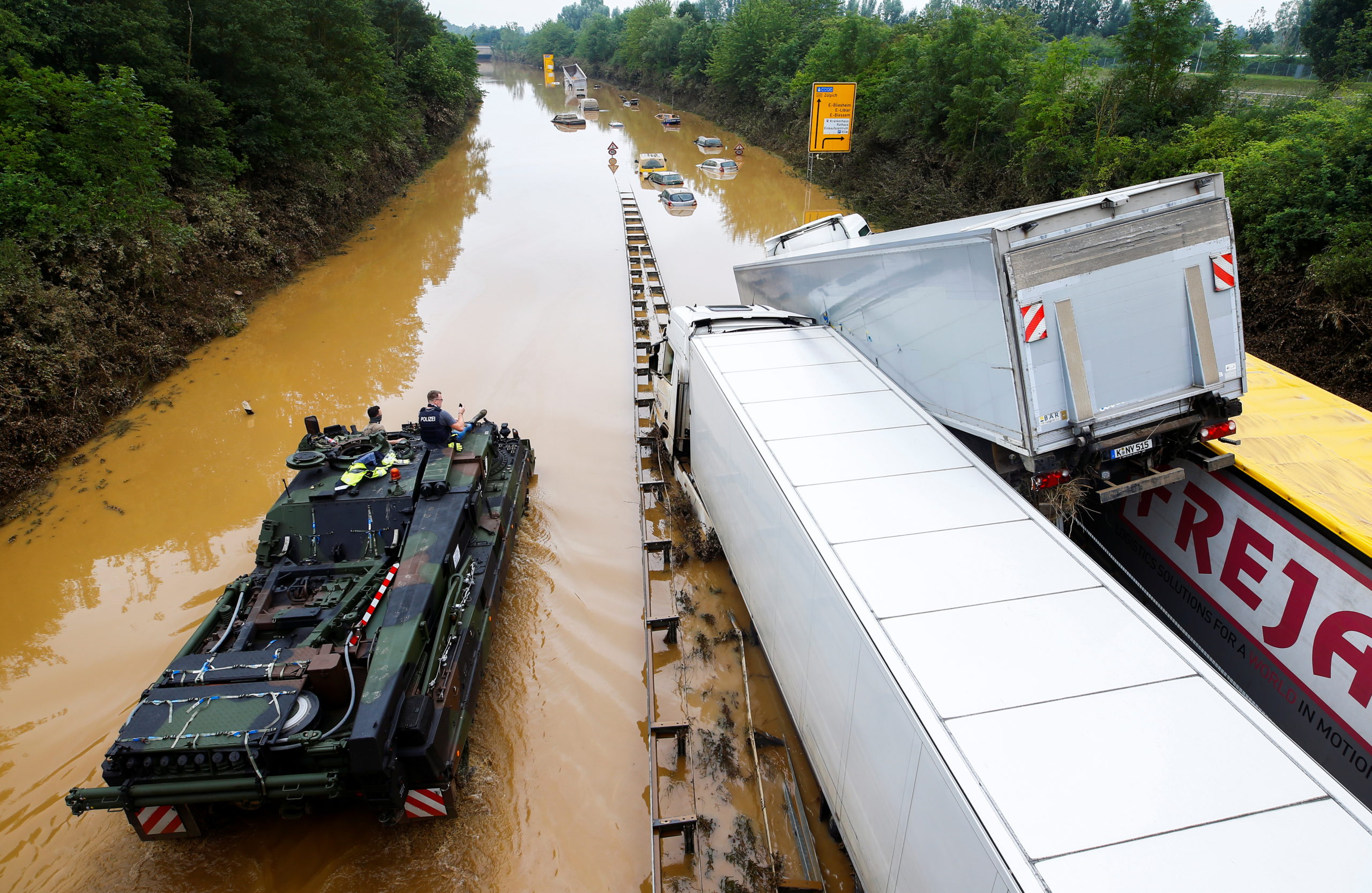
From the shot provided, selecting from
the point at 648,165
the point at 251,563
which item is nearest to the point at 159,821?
the point at 251,563

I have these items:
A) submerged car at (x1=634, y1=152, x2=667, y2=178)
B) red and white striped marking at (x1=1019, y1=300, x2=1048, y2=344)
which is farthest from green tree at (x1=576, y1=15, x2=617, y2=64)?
red and white striped marking at (x1=1019, y1=300, x2=1048, y2=344)

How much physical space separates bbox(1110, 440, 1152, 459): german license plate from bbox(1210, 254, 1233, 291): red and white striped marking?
1260 mm

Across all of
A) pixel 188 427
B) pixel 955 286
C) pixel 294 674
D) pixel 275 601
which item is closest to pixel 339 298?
pixel 188 427

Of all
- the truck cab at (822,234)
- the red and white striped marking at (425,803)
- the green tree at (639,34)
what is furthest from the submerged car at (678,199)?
the green tree at (639,34)

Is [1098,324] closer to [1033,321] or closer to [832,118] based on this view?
[1033,321]

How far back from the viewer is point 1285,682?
461cm

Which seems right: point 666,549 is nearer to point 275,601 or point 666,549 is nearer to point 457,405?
point 275,601

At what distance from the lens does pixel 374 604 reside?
5.86 meters

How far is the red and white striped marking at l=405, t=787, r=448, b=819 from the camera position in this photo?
5160mm

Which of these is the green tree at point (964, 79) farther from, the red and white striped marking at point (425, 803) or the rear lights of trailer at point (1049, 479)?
the red and white striped marking at point (425, 803)

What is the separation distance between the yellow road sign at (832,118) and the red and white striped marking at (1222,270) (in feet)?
61.5

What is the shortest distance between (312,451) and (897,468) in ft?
20.1

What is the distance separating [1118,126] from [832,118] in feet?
28.1

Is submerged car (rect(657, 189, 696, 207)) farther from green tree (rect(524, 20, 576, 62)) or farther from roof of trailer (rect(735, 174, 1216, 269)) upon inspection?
green tree (rect(524, 20, 576, 62))
